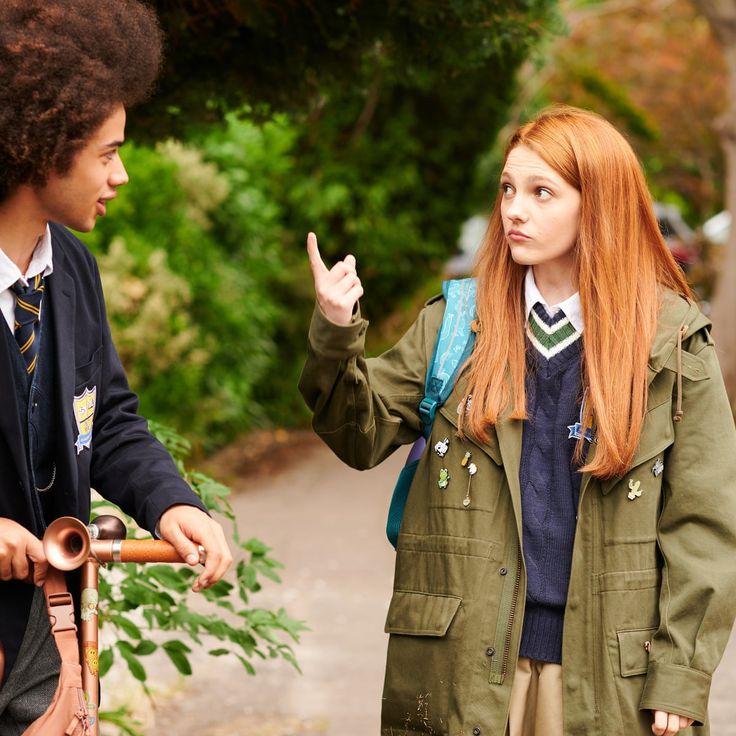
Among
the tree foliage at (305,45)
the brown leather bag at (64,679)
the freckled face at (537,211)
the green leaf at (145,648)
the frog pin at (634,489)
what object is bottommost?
the brown leather bag at (64,679)

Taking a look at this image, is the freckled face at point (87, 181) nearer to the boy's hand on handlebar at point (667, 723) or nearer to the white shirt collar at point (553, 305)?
the white shirt collar at point (553, 305)

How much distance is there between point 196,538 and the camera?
230 cm

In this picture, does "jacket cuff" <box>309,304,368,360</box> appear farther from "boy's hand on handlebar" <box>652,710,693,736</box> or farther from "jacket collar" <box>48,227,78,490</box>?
"boy's hand on handlebar" <box>652,710,693,736</box>

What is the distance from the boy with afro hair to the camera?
2184mm

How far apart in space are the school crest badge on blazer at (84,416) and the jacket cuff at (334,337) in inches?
18.3

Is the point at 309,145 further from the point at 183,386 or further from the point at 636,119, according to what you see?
the point at 636,119

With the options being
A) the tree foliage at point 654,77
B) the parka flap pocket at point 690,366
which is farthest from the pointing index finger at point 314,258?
the tree foliage at point 654,77

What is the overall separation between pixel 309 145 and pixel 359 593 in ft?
21.3

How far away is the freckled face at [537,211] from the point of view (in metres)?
2.81

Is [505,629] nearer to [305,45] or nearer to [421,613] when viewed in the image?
[421,613]

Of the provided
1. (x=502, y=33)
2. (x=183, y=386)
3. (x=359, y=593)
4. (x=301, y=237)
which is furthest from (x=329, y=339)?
(x=301, y=237)

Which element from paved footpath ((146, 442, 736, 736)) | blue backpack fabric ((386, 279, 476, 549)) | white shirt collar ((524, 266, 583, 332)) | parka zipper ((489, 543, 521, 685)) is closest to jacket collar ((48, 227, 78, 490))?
blue backpack fabric ((386, 279, 476, 549))

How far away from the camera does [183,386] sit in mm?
9234

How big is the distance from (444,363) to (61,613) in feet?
3.53
